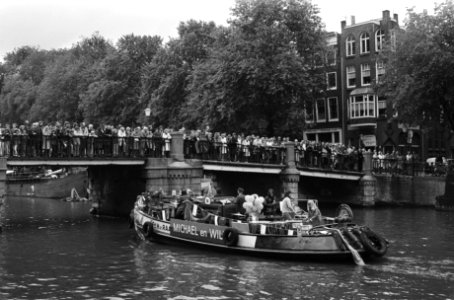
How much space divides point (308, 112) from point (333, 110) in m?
3.74

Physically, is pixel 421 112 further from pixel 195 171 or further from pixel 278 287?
pixel 278 287

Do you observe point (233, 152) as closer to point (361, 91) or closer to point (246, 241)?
point (246, 241)

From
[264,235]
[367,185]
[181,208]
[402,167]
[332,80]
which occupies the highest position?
[332,80]

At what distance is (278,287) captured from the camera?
15.1m

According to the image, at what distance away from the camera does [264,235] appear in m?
19.0

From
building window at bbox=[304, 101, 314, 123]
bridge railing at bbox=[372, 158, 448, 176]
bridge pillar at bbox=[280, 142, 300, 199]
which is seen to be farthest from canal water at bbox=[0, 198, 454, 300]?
building window at bbox=[304, 101, 314, 123]

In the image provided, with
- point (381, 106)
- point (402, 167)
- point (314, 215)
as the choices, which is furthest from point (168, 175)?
point (381, 106)

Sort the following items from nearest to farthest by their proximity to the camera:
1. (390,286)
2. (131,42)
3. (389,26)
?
(390,286)
(389,26)
(131,42)

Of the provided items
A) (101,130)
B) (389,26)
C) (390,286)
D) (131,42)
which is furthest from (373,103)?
(390,286)

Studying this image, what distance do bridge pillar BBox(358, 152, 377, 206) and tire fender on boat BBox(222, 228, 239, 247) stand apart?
2073 centimetres

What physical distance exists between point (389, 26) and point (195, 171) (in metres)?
27.6

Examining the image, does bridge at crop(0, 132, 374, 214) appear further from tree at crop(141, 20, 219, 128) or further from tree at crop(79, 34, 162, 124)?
tree at crop(79, 34, 162, 124)

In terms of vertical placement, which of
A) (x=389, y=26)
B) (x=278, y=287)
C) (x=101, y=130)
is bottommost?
(x=278, y=287)

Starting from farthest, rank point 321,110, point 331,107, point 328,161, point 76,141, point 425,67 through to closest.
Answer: point 321,110, point 331,107, point 328,161, point 425,67, point 76,141
